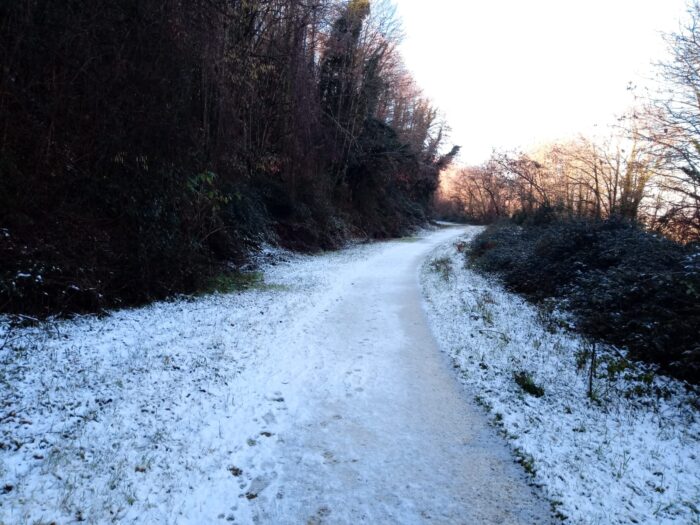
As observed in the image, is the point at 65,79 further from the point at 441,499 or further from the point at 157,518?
the point at 441,499

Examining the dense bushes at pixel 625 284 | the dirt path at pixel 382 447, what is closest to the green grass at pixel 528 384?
the dirt path at pixel 382 447

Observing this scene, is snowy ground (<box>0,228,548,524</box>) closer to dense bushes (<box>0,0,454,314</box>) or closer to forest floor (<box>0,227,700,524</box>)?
forest floor (<box>0,227,700,524</box>)

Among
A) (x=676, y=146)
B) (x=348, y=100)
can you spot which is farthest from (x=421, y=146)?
(x=676, y=146)

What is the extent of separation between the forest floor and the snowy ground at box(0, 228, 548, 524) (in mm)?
17

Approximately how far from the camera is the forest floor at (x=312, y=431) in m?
3.25

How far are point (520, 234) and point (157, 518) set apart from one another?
18839 mm

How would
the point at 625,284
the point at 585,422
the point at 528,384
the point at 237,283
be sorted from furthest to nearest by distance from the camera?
1. the point at 237,283
2. the point at 625,284
3. the point at 528,384
4. the point at 585,422

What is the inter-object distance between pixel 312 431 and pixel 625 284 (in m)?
7.04

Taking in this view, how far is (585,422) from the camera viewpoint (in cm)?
464

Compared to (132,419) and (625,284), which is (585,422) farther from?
(132,419)

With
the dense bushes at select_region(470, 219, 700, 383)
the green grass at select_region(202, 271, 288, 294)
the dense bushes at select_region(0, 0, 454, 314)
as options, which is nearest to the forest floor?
the dense bushes at select_region(470, 219, 700, 383)

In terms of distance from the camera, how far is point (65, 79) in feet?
21.4

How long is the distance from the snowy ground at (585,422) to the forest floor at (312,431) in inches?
0.9

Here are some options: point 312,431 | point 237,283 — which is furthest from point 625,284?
point 237,283
